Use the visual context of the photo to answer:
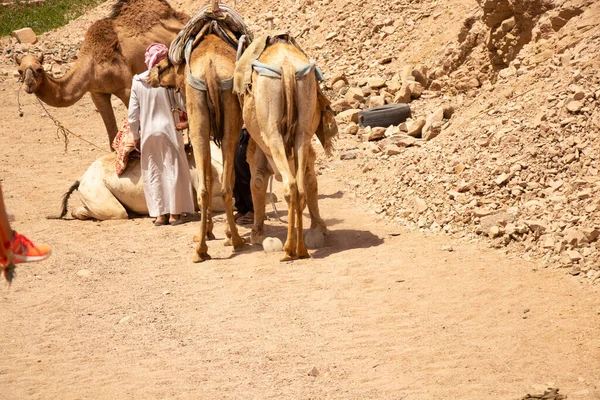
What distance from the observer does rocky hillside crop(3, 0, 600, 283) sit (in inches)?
321

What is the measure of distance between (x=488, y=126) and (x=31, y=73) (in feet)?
19.3

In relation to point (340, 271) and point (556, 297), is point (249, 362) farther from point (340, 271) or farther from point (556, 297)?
point (556, 297)

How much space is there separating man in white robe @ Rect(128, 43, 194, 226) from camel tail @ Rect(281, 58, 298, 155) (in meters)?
2.10

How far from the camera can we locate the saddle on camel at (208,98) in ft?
27.7

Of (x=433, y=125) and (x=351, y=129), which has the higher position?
(x=433, y=125)

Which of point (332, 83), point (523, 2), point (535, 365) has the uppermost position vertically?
point (523, 2)

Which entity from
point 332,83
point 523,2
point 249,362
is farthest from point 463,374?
point 332,83

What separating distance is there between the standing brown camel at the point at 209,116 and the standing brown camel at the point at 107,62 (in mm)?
3765

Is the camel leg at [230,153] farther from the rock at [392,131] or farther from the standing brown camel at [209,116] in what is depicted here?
the rock at [392,131]

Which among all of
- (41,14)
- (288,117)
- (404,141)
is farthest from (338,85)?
(41,14)

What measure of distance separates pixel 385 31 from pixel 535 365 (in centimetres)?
1089

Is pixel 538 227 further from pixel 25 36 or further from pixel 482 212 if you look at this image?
pixel 25 36

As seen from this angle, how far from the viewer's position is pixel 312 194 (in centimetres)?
866

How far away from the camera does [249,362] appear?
6.20 metres
